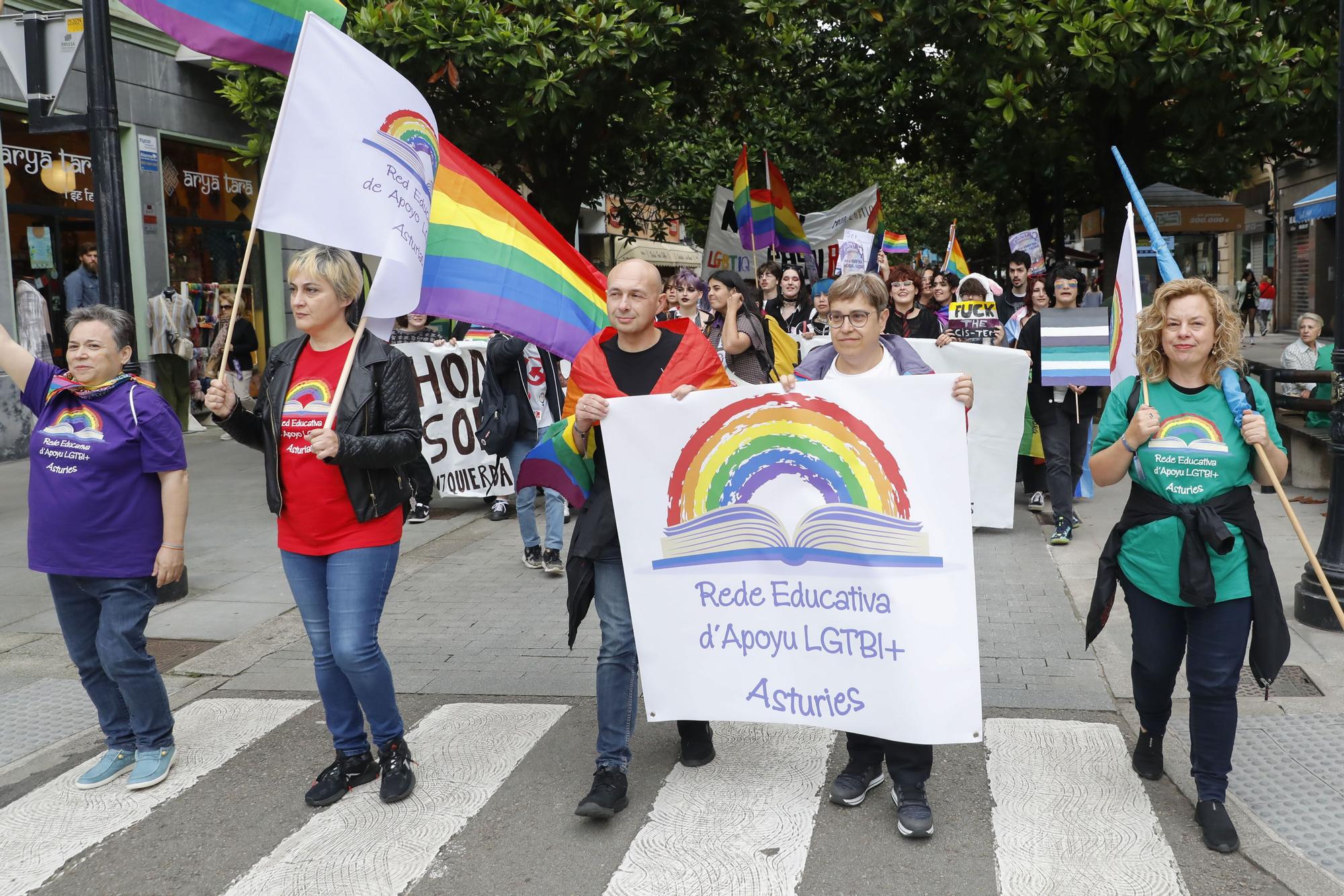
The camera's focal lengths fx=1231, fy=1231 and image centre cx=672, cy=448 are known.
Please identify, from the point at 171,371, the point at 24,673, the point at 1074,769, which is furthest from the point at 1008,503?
the point at 171,371

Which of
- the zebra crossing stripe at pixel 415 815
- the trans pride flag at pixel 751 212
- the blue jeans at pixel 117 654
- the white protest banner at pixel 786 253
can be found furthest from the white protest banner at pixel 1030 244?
the blue jeans at pixel 117 654

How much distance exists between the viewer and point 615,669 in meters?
4.28

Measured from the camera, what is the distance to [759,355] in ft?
25.4

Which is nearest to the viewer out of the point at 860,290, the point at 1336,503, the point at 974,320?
the point at 860,290

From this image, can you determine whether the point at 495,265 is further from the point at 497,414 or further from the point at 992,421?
the point at 992,421

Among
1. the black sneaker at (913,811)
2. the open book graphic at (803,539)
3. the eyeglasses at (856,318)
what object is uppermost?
the eyeglasses at (856,318)

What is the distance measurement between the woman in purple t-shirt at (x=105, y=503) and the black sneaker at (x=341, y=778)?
0.67m

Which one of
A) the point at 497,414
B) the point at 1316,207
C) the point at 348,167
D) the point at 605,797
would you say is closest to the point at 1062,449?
the point at 497,414

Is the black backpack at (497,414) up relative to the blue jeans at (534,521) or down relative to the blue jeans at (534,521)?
up

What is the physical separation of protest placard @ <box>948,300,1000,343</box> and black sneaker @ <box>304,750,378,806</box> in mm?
6487

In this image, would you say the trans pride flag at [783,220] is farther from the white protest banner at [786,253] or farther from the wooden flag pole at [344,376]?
the wooden flag pole at [344,376]

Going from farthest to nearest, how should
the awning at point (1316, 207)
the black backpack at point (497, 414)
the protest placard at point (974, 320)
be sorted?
the awning at point (1316, 207)
the protest placard at point (974, 320)
the black backpack at point (497, 414)

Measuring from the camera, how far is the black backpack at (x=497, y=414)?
8391 millimetres

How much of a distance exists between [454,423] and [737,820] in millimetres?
6496
